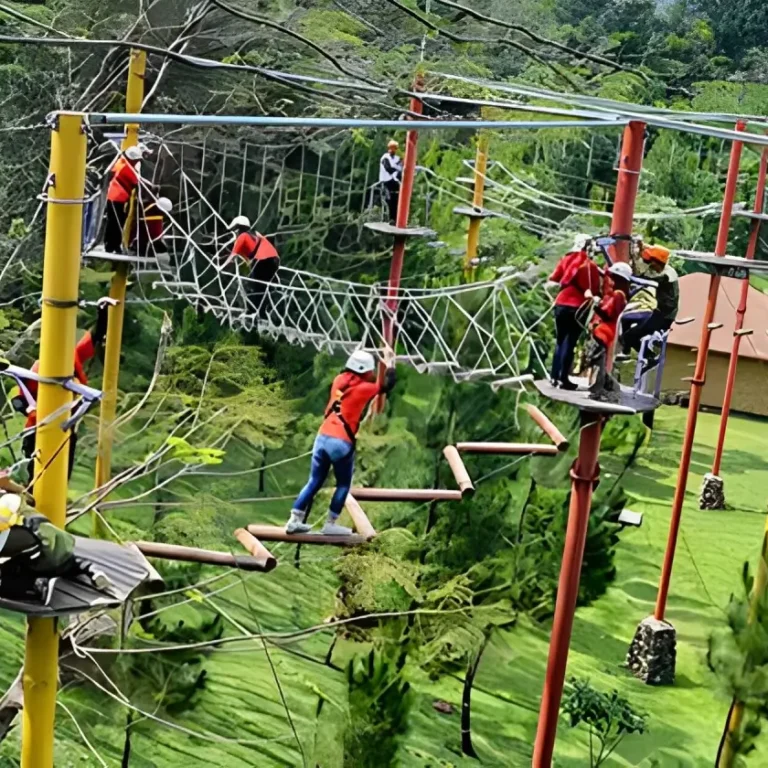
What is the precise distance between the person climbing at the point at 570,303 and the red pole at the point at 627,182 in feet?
0.46

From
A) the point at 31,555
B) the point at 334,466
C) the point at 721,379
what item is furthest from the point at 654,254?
the point at 721,379

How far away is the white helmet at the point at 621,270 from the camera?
4574 millimetres

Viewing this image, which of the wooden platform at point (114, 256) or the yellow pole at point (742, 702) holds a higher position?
the wooden platform at point (114, 256)

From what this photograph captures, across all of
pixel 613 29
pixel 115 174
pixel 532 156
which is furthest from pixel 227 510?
pixel 613 29

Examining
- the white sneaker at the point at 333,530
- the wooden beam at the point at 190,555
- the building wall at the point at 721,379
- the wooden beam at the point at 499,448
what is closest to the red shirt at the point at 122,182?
the wooden beam at the point at 499,448

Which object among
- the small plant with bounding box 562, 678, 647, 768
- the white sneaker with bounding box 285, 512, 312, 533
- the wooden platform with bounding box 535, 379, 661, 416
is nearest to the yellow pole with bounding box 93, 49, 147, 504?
the white sneaker with bounding box 285, 512, 312, 533

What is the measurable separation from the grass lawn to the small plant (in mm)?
128

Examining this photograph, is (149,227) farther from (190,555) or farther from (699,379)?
(699,379)

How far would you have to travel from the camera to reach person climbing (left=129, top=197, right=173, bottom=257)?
603 centimetres

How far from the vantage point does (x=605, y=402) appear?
182 inches

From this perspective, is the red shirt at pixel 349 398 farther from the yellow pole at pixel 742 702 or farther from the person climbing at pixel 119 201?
the yellow pole at pixel 742 702

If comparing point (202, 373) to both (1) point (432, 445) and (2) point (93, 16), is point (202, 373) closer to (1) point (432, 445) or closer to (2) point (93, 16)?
(1) point (432, 445)

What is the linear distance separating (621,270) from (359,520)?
1.33 meters

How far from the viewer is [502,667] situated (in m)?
8.13
